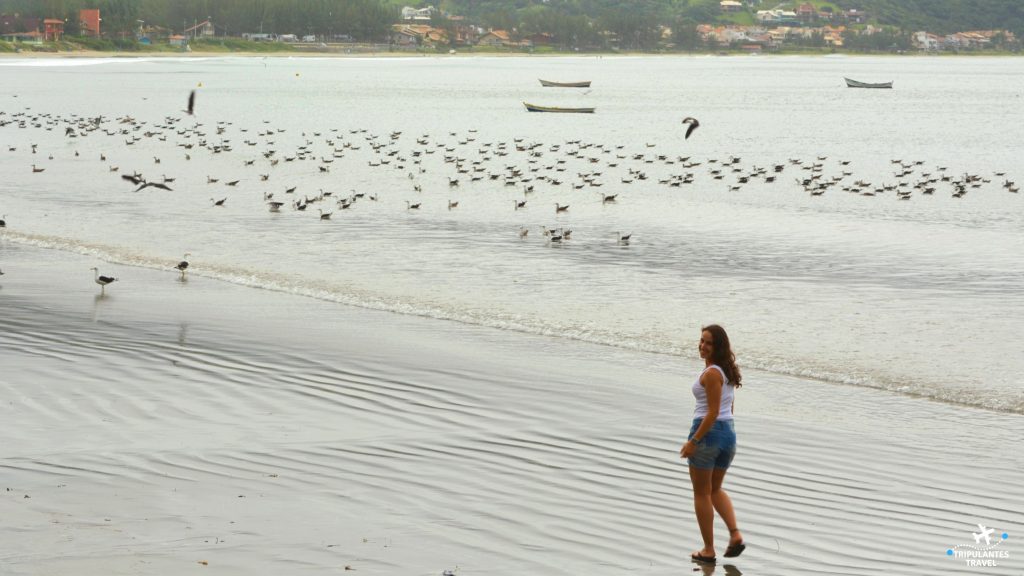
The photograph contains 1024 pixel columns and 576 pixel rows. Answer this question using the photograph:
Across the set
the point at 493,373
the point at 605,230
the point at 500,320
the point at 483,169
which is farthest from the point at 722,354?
the point at 483,169

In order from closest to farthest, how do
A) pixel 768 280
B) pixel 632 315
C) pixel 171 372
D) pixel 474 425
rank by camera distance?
pixel 474 425
pixel 171 372
pixel 632 315
pixel 768 280

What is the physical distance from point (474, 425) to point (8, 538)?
4589 mm

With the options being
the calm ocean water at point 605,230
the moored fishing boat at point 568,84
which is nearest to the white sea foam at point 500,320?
the calm ocean water at point 605,230

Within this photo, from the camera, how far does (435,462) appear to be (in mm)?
11070

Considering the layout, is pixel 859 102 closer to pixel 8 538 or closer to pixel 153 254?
pixel 153 254

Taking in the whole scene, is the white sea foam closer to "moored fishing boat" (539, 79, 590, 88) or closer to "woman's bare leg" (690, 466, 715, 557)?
"woman's bare leg" (690, 466, 715, 557)

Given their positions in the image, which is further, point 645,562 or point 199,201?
point 199,201

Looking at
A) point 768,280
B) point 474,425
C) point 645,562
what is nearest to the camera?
point 645,562

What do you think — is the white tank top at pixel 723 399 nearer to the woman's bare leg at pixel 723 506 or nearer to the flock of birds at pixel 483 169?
the woman's bare leg at pixel 723 506

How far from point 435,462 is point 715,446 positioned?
2.91 m

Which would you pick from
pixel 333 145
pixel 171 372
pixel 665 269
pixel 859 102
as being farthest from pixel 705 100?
pixel 171 372

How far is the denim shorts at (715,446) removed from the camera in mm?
8984

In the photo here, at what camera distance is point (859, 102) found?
124750 mm

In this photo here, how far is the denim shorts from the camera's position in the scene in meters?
8.98
